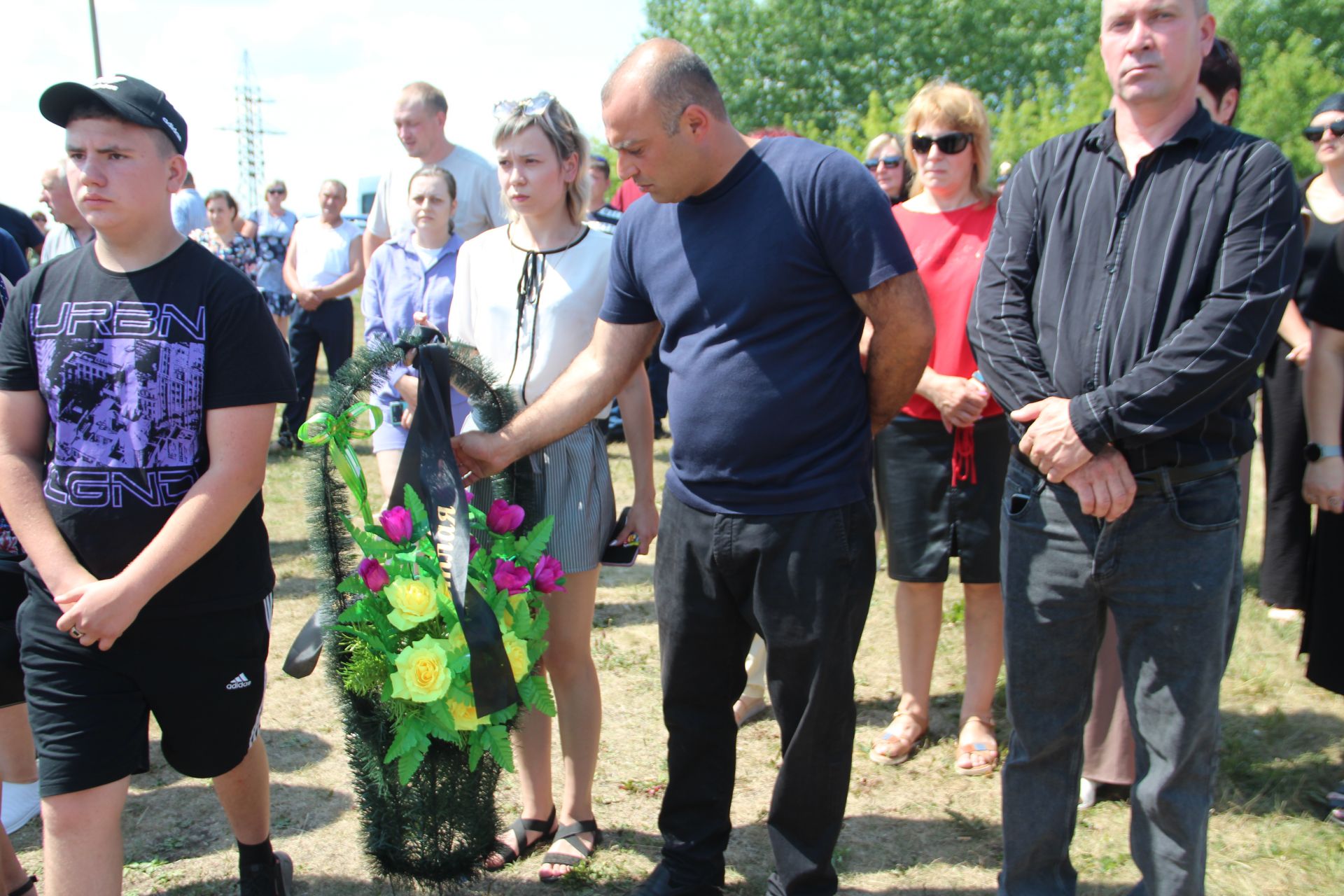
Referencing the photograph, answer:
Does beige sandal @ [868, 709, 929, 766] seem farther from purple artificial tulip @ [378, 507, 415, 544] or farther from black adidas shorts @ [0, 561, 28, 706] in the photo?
black adidas shorts @ [0, 561, 28, 706]

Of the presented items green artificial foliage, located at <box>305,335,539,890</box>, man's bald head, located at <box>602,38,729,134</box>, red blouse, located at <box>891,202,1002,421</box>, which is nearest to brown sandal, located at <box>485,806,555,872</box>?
green artificial foliage, located at <box>305,335,539,890</box>

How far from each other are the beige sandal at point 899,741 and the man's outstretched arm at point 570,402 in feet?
5.66

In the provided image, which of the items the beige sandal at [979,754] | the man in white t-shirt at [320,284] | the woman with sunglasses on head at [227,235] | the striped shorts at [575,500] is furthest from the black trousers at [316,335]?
the beige sandal at [979,754]

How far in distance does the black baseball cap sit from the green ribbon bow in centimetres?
70

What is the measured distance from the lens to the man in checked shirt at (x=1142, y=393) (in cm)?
212

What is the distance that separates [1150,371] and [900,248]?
→ 594 millimetres

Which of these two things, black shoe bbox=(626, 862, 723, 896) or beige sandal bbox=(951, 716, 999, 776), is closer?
black shoe bbox=(626, 862, 723, 896)

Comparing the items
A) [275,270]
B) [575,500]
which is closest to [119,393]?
[575,500]

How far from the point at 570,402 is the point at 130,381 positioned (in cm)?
104

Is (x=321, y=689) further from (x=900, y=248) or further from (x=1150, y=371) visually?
(x=1150, y=371)

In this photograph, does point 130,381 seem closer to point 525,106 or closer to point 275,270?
point 525,106

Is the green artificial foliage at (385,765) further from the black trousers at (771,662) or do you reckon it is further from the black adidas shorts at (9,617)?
the black adidas shorts at (9,617)

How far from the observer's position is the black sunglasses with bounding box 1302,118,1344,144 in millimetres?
3566

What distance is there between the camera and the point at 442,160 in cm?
471
